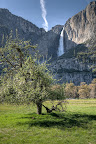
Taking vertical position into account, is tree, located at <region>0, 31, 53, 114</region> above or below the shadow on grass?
above

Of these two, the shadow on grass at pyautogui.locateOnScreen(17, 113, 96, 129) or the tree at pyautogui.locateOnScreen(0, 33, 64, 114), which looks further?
the tree at pyautogui.locateOnScreen(0, 33, 64, 114)

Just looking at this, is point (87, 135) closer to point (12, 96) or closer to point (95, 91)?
point (12, 96)

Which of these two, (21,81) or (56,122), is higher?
(21,81)

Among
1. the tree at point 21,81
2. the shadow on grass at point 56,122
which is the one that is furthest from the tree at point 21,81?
the shadow on grass at point 56,122

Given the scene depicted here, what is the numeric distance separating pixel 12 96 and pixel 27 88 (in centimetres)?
254

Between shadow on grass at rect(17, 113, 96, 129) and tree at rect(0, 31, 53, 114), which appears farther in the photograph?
tree at rect(0, 31, 53, 114)

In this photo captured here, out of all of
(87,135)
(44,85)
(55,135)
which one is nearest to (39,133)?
(55,135)

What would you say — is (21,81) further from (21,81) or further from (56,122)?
(56,122)

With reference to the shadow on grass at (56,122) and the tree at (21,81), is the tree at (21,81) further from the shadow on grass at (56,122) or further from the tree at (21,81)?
the shadow on grass at (56,122)

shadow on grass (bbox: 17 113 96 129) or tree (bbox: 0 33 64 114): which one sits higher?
tree (bbox: 0 33 64 114)

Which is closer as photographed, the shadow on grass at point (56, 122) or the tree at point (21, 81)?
the shadow on grass at point (56, 122)

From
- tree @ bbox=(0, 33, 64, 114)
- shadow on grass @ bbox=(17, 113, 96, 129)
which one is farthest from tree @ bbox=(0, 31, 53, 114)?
shadow on grass @ bbox=(17, 113, 96, 129)

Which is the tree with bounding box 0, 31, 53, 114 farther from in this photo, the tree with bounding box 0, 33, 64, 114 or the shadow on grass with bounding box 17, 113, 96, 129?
the shadow on grass with bounding box 17, 113, 96, 129

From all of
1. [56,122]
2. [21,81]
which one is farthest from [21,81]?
[56,122]
